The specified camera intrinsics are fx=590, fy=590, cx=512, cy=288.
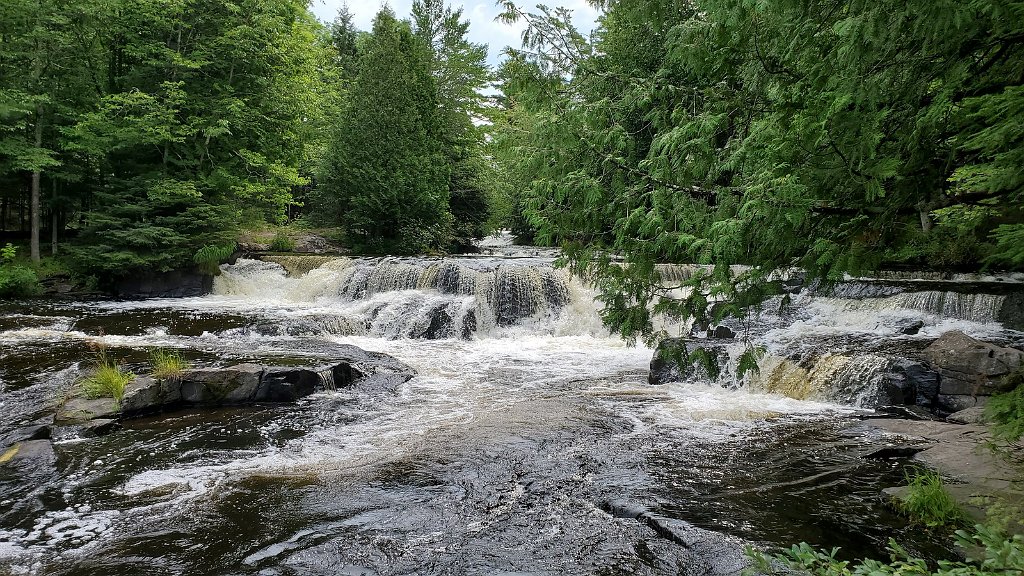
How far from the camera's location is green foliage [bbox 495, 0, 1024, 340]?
2773 millimetres

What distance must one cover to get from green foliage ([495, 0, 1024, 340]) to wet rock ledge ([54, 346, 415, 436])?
18.4ft

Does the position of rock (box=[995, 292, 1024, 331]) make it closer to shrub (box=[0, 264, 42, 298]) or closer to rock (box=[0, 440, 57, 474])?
rock (box=[0, 440, 57, 474])

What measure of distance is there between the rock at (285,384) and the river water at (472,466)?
34cm

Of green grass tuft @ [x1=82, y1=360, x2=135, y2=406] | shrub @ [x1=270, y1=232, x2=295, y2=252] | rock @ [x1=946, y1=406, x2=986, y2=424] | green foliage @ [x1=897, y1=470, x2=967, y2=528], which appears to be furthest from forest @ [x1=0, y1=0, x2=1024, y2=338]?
green grass tuft @ [x1=82, y1=360, x2=135, y2=406]

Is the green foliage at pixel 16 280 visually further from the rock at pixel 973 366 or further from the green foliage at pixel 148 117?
the rock at pixel 973 366

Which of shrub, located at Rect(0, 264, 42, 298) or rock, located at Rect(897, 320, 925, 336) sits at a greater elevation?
rock, located at Rect(897, 320, 925, 336)

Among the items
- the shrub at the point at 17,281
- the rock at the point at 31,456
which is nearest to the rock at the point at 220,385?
the rock at the point at 31,456

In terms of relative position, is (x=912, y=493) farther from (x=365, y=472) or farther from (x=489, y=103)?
(x=489, y=103)

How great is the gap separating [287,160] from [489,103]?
52.1 feet

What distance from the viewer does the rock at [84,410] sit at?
22.5ft

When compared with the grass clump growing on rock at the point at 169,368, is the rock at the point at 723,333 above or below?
above

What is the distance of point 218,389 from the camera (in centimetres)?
800

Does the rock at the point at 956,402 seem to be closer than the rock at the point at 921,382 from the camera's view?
Yes

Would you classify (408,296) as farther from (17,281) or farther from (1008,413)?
(1008,413)
